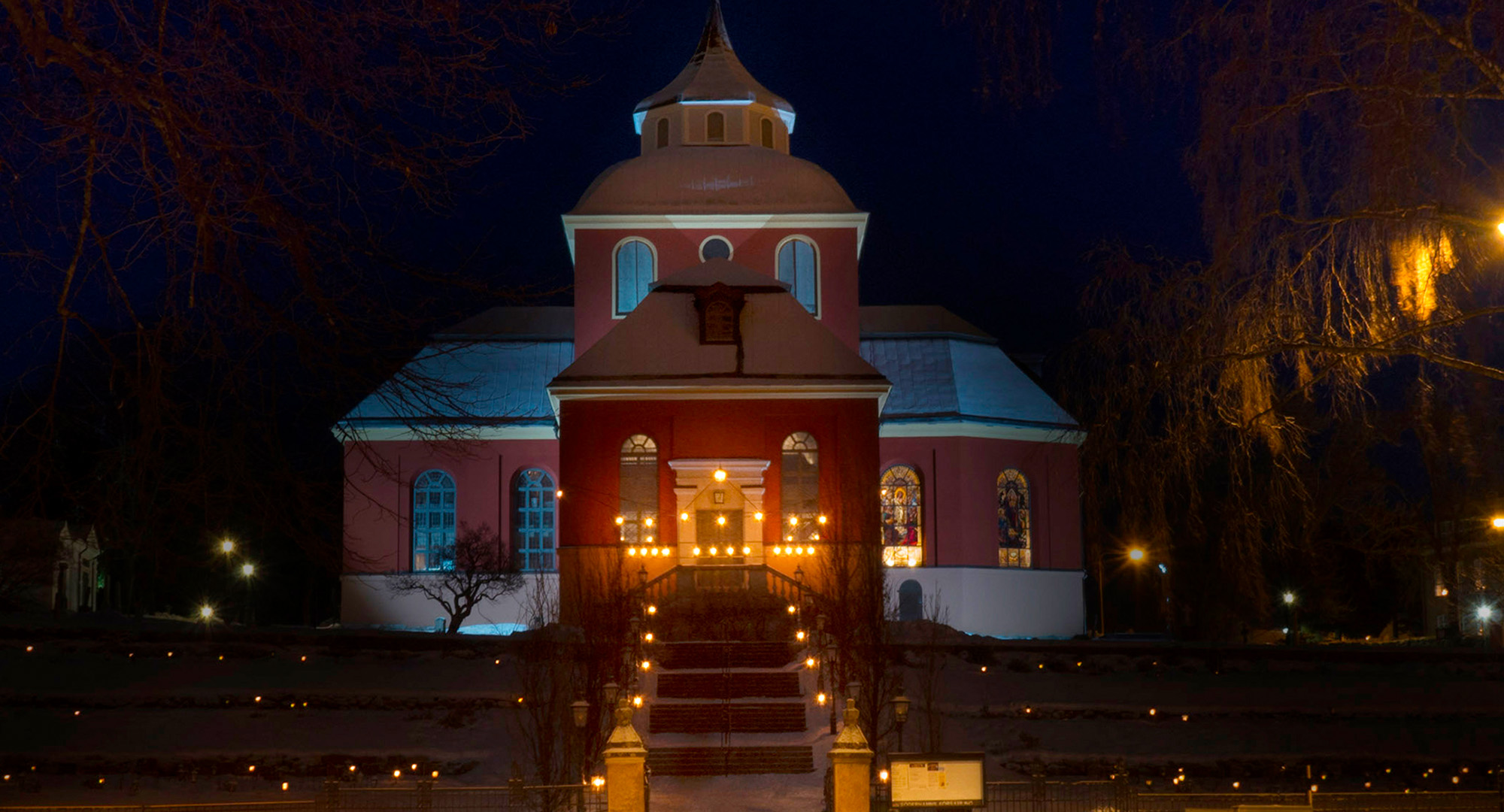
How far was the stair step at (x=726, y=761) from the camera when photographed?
73.3 ft

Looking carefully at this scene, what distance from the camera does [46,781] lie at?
22312 millimetres

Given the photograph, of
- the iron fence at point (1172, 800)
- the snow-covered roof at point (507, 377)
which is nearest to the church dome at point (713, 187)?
the snow-covered roof at point (507, 377)

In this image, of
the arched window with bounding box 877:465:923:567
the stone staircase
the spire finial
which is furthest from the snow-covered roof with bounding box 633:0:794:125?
the stone staircase

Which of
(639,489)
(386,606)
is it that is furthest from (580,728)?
(386,606)

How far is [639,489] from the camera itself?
34125 millimetres

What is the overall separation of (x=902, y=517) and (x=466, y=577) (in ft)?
34.9

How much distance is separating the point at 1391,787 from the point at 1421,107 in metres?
14.6

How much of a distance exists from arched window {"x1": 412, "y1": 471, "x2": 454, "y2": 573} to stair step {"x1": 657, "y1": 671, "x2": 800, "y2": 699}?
1391 centimetres

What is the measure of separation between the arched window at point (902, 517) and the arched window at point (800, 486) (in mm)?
4154

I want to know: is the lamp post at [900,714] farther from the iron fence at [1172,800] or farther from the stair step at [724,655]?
the stair step at [724,655]

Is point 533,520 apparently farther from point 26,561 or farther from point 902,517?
point 26,561

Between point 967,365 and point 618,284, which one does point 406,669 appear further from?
point 967,365

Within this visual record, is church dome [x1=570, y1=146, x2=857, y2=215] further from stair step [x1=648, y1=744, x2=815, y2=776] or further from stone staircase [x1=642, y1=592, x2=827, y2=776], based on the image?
stair step [x1=648, y1=744, x2=815, y2=776]

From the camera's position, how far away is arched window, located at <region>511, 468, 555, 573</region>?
38.7 metres
